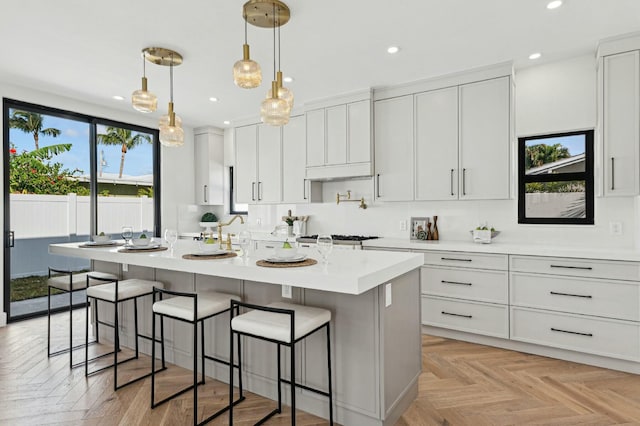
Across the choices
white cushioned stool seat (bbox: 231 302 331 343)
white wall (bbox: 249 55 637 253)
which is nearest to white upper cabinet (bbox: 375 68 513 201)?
white wall (bbox: 249 55 637 253)

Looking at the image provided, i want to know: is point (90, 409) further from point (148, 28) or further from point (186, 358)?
point (148, 28)

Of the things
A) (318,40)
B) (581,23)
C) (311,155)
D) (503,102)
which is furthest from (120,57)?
(581,23)

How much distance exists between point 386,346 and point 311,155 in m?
3.07

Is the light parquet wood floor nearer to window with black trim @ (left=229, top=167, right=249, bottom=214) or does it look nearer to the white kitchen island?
the white kitchen island

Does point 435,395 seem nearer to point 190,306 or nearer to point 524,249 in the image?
point 524,249

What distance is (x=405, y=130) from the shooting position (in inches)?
161

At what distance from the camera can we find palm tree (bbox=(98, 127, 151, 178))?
5.04 m

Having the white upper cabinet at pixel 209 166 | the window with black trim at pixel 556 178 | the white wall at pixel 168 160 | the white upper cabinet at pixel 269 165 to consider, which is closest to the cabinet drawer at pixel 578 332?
the window with black trim at pixel 556 178

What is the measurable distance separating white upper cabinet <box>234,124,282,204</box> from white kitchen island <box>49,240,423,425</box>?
8.59ft

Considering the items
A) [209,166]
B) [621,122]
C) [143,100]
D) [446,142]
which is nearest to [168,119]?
[143,100]

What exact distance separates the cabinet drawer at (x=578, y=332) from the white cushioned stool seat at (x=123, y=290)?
312 centimetres

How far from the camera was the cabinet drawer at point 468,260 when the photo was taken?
10.8 ft

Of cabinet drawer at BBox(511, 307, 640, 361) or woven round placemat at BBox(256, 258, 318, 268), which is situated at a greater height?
woven round placemat at BBox(256, 258, 318, 268)

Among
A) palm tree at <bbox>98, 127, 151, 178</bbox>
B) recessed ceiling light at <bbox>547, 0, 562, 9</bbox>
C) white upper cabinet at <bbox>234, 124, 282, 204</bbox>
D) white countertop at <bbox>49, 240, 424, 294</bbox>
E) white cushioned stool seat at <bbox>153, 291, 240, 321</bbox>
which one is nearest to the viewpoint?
white countertop at <bbox>49, 240, 424, 294</bbox>
